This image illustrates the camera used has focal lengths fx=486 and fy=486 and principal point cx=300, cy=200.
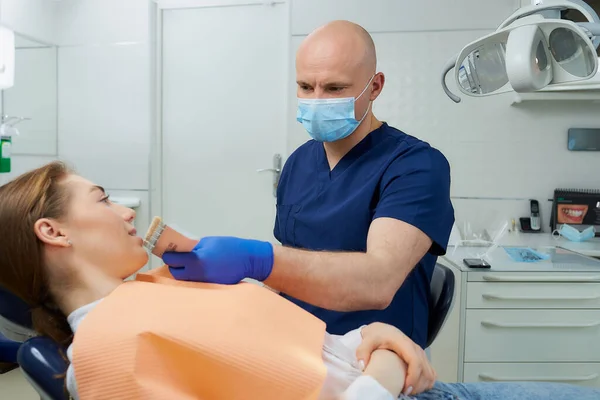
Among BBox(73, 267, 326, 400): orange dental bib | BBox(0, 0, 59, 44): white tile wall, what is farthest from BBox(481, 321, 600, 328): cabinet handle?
BBox(0, 0, 59, 44): white tile wall

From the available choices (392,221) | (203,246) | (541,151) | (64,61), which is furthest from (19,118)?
(541,151)

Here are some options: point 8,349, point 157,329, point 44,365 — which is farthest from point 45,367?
point 8,349

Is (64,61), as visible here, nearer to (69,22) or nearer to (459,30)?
(69,22)

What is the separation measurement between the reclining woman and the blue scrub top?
0.61 feet

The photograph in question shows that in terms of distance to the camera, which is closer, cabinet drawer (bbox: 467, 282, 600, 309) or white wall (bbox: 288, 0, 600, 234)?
cabinet drawer (bbox: 467, 282, 600, 309)

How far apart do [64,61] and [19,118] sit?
767 millimetres

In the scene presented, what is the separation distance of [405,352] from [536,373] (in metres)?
1.51

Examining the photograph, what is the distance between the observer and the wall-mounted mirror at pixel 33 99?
2.86 metres

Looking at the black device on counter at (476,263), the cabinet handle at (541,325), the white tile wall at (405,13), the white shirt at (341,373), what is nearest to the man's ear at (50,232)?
the white shirt at (341,373)

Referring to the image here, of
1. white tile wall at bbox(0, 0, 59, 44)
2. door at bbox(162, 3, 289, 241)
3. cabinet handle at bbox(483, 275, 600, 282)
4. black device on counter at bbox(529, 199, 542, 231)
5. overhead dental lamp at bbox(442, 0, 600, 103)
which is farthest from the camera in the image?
door at bbox(162, 3, 289, 241)

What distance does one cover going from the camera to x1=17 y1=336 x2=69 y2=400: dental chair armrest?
2.78ft

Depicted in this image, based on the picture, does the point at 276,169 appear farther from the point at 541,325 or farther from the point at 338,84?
the point at 338,84

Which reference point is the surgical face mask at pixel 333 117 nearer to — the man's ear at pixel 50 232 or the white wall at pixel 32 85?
the man's ear at pixel 50 232

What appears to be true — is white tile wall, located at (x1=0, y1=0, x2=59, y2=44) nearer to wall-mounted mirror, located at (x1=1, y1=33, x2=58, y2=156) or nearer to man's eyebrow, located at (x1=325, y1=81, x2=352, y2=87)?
wall-mounted mirror, located at (x1=1, y1=33, x2=58, y2=156)
